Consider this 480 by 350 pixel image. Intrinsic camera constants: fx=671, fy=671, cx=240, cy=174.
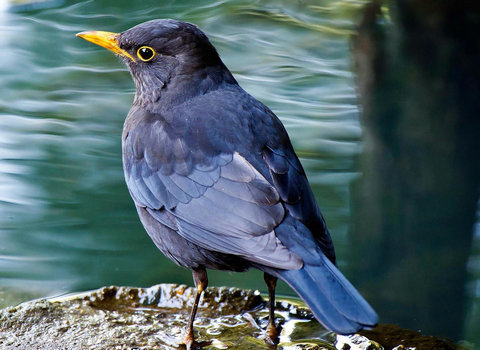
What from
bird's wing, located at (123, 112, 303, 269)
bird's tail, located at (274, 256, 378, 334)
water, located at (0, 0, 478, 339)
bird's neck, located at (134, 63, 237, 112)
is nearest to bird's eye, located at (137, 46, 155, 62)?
bird's neck, located at (134, 63, 237, 112)

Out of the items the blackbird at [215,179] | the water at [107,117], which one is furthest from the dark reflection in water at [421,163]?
the blackbird at [215,179]

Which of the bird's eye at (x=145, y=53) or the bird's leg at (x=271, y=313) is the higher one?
the bird's eye at (x=145, y=53)

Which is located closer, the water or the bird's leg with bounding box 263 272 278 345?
the bird's leg with bounding box 263 272 278 345

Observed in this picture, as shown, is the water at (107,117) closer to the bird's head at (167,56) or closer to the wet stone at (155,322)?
the wet stone at (155,322)

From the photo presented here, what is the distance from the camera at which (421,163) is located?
5.41 m

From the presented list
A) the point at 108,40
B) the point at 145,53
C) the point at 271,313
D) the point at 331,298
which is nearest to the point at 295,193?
the point at 331,298

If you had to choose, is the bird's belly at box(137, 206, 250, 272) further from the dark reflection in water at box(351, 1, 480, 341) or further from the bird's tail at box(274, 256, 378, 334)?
the dark reflection in water at box(351, 1, 480, 341)

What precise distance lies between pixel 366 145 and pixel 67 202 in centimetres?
330

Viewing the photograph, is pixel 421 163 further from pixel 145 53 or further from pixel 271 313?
pixel 145 53

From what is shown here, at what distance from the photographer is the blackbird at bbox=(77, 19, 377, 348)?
9.99ft

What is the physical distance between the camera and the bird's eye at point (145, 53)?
12.7 feet

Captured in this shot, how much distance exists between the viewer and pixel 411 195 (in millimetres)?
5445

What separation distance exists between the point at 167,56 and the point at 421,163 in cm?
251

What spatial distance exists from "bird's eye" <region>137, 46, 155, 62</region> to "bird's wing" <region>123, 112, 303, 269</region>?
41 cm
